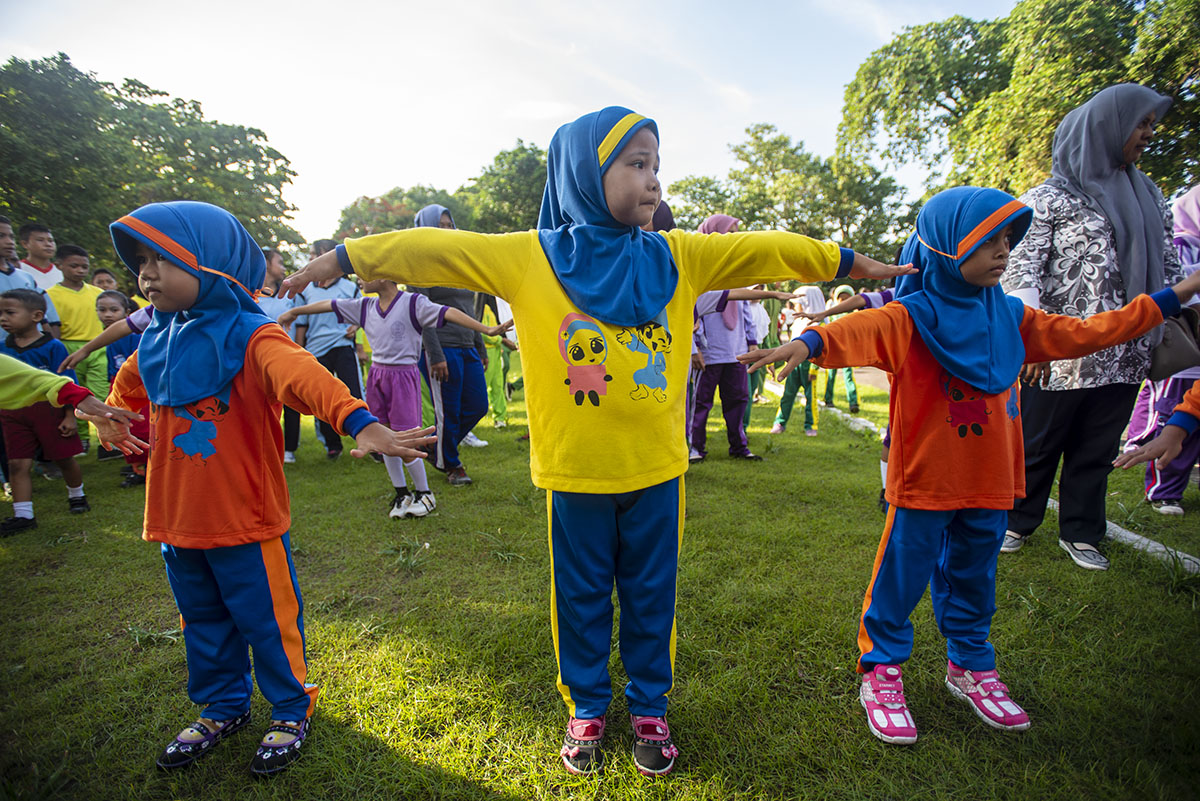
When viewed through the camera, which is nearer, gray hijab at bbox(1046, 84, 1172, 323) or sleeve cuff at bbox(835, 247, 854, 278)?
sleeve cuff at bbox(835, 247, 854, 278)

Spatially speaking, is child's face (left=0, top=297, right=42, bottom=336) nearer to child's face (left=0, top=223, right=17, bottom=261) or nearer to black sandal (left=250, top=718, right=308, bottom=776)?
child's face (left=0, top=223, right=17, bottom=261)

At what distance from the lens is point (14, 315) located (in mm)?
4555

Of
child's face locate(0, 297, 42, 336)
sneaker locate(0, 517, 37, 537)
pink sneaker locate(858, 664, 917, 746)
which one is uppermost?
child's face locate(0, 297, 42, 336)

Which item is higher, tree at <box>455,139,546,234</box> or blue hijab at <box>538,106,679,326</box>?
tree at <box>455,139,546,234</box>

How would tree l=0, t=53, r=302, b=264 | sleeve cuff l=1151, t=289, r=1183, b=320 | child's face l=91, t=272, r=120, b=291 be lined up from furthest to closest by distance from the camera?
1. tree l=0, t=53, r=302, b=264
2. child's face l=91, t=272, r=120, b=291
3. sleeve cuff l=1151, t=289, r=1183, b=320

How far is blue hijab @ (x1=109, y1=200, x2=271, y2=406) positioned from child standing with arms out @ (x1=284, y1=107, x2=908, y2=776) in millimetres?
468

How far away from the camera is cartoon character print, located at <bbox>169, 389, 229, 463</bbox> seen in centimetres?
201

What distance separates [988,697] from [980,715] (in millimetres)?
Result: 77

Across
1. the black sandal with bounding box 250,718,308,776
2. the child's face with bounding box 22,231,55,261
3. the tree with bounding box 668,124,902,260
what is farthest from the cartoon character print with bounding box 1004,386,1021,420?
the tree with bounding box 668,124,902,260

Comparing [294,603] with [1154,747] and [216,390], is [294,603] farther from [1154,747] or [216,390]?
[1154,747]

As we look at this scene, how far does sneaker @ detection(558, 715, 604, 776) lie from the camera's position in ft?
6.53

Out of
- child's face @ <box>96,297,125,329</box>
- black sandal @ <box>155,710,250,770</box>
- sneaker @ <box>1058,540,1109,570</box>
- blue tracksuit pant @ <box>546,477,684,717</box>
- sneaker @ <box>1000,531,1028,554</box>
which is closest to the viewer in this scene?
blue tracksuit pant @ <box>546,477,684,717</box>

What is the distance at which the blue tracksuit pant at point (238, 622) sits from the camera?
2047 mm

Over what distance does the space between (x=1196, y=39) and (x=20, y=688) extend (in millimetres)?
12346
